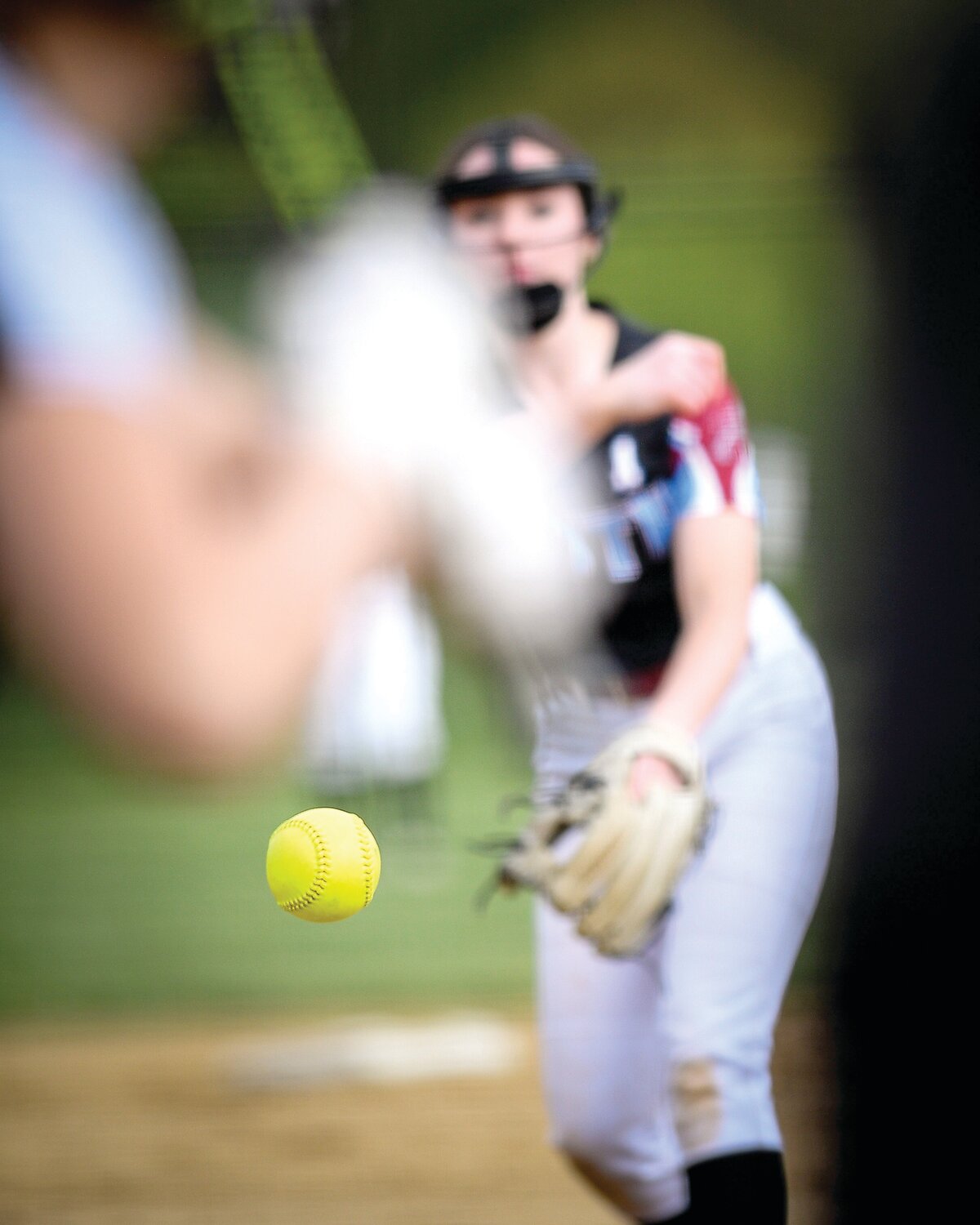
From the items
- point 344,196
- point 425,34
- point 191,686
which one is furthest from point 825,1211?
point 425,34

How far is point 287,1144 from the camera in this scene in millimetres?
2363

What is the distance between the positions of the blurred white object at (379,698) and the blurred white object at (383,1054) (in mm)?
816

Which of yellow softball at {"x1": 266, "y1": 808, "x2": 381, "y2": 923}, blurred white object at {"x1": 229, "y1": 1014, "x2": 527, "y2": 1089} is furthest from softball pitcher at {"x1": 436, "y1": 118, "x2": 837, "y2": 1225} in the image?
blurred white object at {"x1": 229, "y1": 1014, "x2": 527, "y2": 1089}

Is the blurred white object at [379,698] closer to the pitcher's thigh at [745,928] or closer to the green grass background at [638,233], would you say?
the green grass background at [638,233]

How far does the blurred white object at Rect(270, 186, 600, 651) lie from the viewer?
173cm

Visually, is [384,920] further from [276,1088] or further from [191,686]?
[191,686]

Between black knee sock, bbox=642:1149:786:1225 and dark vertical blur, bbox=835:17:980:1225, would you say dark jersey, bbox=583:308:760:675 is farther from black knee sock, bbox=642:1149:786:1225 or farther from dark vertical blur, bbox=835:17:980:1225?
black knee sock, bbox=642:1149:786:1225

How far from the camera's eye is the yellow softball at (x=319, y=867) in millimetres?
1454

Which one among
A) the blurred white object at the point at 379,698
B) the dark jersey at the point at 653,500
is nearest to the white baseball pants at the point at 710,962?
the dark jersey at the point at 653,500

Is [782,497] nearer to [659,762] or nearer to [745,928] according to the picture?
[659,762]

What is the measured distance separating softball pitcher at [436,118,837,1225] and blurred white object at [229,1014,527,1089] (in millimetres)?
882

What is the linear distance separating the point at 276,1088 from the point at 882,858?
155cm

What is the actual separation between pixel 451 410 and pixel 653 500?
0.29 meters

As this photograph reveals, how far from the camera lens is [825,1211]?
5.68ft
